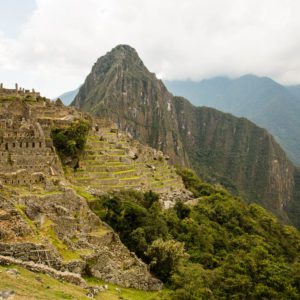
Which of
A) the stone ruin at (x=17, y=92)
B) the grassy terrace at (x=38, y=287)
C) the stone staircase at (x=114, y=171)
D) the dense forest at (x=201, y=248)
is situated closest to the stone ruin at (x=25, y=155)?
the stone staircase at (x=114, y=171)

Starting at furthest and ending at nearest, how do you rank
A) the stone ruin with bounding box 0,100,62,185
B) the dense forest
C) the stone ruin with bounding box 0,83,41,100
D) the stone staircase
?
the stone ruin with bounding box 0,83,41,100
the stone staircase
the stone ruin with bounding box 0,100,62,185
the dense forest

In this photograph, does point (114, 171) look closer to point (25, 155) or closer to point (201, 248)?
point (201, 248)

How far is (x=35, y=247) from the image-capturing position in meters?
16.3

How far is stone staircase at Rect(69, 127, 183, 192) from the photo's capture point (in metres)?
→ 33.8

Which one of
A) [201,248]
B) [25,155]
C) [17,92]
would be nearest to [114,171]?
[201,248]

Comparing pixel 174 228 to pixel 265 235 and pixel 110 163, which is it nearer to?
pixel 110 163

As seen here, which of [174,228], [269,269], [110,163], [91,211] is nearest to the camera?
[269,269]

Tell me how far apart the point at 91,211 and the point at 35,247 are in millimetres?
9064

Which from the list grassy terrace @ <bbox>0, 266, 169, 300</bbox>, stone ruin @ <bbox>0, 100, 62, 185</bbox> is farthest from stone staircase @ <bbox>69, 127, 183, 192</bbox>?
grassy terrace @ <bbox>0, 266, 169, 300</bbox>

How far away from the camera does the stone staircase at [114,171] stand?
3379cm

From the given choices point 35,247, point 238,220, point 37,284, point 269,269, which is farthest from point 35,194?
point 238,220

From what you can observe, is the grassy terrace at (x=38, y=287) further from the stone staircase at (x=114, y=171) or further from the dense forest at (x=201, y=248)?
the stone staircase at (x=114, y=171)

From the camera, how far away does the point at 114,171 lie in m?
37.3

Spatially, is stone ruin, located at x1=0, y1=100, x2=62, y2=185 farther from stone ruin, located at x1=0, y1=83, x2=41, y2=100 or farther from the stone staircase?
stone ruin, located at x1=0, y1=83, x2=41, y2=100
